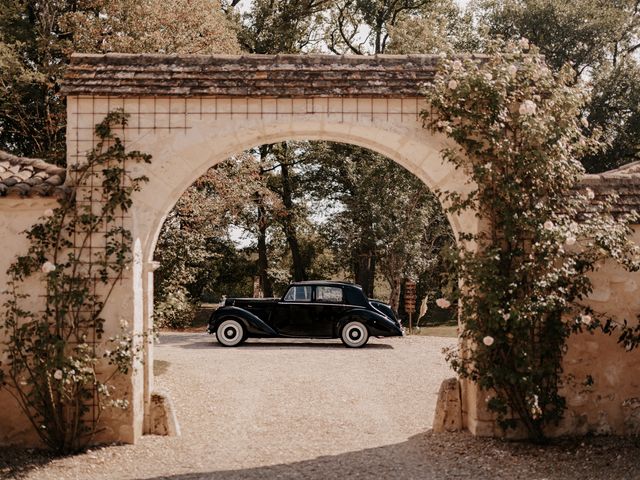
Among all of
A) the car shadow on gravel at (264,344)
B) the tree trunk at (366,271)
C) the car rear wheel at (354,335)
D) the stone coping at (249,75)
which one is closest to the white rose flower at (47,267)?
the stone coping at (249,75)

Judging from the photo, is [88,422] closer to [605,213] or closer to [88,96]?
[88,96]

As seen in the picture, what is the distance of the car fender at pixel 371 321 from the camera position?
1418 cm

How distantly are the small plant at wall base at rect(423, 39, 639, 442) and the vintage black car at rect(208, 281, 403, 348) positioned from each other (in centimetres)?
756

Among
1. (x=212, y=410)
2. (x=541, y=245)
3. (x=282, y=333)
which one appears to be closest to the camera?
(x=541, y=245)

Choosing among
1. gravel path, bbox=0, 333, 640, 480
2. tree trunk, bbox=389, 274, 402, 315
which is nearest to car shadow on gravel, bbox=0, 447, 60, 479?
gravel path, bbox=0, 333, 640, 480

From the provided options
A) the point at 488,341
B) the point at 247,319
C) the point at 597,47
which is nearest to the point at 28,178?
the point at 488,341

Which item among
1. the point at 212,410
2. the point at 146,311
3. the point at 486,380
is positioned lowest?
the point at 212,410

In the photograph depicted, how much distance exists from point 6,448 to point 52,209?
224cm

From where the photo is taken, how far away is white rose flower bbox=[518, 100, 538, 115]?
6.09 m

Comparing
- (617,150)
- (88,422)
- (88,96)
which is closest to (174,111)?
(88,96)

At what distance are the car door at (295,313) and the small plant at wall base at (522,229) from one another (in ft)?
25.4

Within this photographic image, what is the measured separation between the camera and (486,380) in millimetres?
6270

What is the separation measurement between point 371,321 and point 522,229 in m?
8.05

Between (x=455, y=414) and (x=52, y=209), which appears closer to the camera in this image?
(x=52, y=209)
